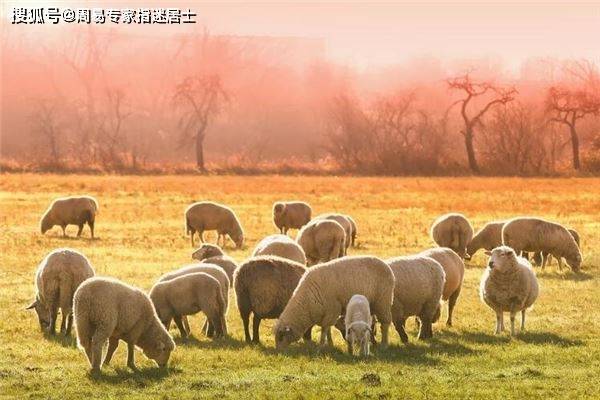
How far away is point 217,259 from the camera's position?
21.3 metres

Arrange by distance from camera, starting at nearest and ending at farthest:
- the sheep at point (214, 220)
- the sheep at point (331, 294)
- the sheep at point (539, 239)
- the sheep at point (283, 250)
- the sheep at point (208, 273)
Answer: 1. the sheep at point (331, 294)
2. the sheep at point (208, 273)
3. the sheep at point (283, 250)
4. the sheep at point (539, 239)
5. the sheep at point (214, 220)

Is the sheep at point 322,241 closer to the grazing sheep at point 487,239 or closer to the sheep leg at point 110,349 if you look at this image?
the grazing sheep at point 487,239

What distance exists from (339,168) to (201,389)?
221ft

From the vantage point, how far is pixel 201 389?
14117 mm

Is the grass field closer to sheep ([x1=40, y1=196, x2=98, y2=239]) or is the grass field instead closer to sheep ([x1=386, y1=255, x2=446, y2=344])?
sheep ([x1=386, y1=255, x2=446, y2=344])

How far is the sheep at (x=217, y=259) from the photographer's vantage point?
2103 cm

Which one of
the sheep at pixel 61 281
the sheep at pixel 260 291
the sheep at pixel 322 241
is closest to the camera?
the sheep at pixel 260 291

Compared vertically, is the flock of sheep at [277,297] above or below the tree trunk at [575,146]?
below

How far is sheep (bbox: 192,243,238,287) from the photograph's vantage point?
69.0 ft

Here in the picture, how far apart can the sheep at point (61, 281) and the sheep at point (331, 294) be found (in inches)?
143

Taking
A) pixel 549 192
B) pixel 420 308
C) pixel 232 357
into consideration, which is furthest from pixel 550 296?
pixel 549 192

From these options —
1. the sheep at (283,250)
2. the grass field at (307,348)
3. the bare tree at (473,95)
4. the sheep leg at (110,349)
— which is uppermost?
the bare tree at (473,95)

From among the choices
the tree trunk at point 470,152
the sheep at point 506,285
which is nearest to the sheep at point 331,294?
the sheep at point 506,285

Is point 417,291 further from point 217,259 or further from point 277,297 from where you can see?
point 217,259
